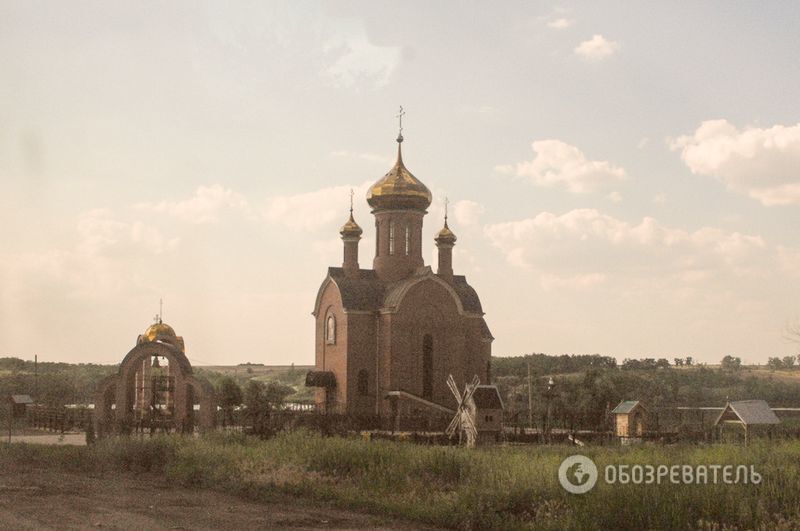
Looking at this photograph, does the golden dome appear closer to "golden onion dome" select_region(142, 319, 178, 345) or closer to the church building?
the church building

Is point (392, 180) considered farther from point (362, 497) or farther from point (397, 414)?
point (362, 497)

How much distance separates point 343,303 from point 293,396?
3725cm

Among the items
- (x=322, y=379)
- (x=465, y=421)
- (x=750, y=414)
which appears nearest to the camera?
(x=465, y=421)

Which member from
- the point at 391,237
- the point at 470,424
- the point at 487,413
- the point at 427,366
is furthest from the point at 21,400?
the point at 487,413

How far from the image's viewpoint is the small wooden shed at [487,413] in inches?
1211

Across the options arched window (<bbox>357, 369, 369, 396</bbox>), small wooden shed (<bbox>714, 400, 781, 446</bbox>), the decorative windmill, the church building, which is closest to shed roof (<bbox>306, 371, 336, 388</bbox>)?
the church building

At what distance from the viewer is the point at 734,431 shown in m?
33.6

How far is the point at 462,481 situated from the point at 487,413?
48.9 feet

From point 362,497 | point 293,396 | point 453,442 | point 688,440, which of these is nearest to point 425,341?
point 453,442

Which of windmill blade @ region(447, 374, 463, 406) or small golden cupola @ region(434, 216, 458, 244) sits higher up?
small golden cupola @ region(434, 216, 458, 244)

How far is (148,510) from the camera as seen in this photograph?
595 inches

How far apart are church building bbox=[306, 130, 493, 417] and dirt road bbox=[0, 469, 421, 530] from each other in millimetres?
15468

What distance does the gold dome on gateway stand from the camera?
35.9 metres

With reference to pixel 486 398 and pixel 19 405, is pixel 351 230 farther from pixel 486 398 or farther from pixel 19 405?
pixel 19 405
